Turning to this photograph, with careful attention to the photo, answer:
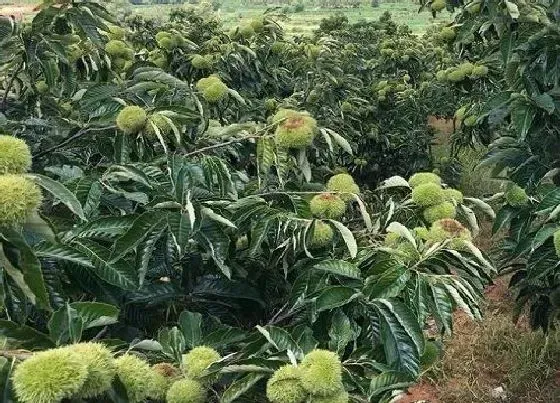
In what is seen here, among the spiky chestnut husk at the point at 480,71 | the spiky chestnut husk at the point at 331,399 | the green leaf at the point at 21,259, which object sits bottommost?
the spiky chestnut husk at the point at 480,71

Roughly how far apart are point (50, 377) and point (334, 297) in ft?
1.91

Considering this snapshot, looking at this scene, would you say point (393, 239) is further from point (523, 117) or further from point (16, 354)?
point (523, 117)

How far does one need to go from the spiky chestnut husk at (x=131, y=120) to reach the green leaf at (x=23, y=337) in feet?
1.98

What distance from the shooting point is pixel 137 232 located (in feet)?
3.69

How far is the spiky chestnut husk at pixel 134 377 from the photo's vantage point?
33.0 inches

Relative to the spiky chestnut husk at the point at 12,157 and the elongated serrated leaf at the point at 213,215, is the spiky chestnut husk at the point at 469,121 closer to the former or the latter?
the elongated serrated leaf at the point at 213,215

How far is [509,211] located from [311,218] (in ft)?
3.17

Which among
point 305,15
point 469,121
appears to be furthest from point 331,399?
point 305,15

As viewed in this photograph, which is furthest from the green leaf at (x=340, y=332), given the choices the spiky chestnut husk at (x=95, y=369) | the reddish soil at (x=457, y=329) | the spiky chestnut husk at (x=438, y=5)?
the spiky chestnut husk at (x=438, y=5)

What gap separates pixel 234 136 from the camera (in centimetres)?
169

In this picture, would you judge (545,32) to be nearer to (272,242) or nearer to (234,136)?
(234,136)

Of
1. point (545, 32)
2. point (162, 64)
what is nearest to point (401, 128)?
point (162, 64)

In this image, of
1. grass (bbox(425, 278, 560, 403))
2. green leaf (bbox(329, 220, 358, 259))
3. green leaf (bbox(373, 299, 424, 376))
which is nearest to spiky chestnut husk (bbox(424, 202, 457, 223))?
green leaf (bbox(329, 220, 358, 259))

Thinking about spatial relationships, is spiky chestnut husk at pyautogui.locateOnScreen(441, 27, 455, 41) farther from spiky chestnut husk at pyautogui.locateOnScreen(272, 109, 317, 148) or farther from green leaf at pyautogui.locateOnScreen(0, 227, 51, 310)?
green leaf at pyautogui.locateOnScreen(0, 227, 51, 310)
